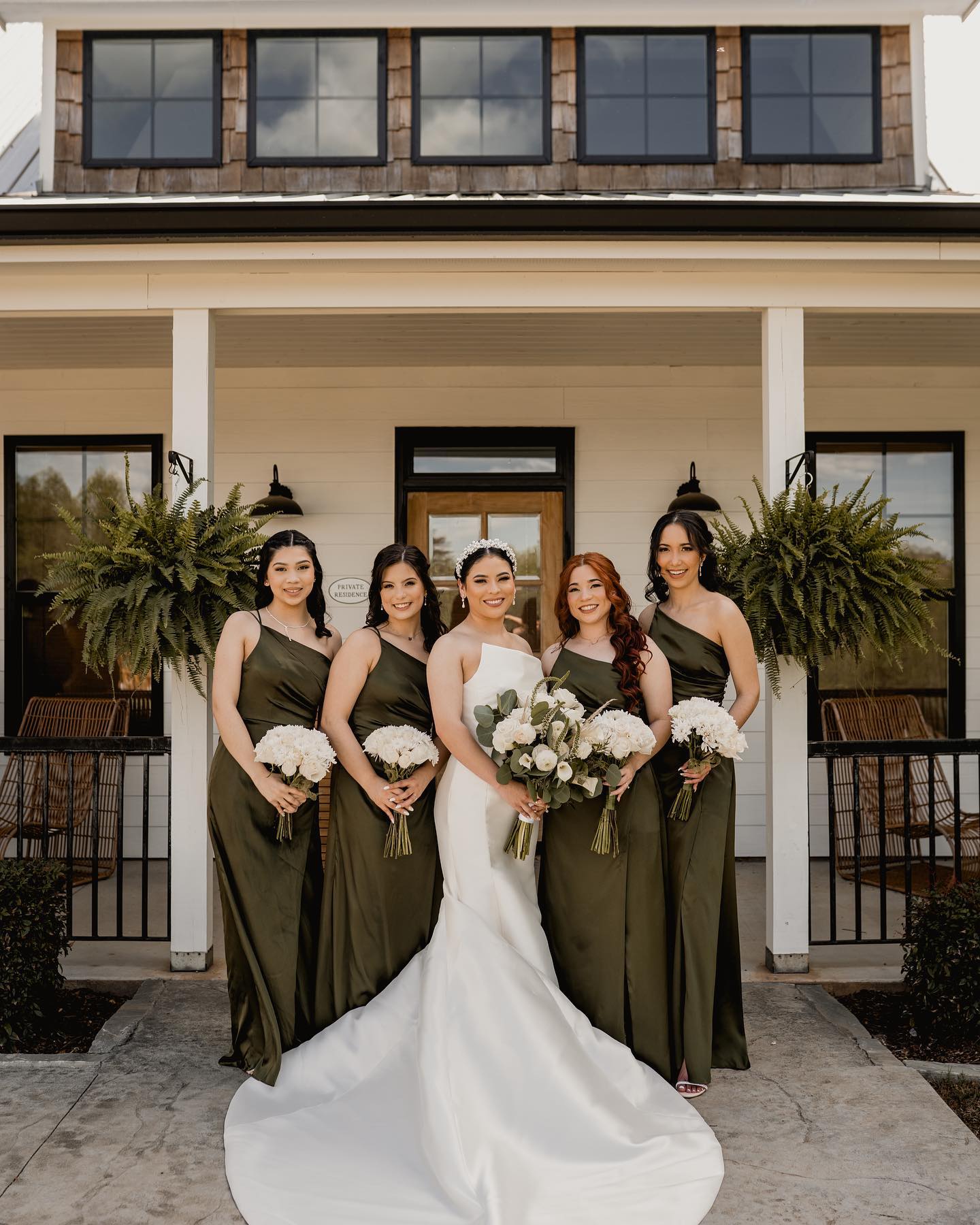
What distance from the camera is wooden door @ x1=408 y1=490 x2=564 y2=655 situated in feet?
22.7

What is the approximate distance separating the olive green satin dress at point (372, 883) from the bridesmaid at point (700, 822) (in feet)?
3.01

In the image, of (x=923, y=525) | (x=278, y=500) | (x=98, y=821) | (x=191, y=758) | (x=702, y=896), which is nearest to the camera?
(x=702, y=896)

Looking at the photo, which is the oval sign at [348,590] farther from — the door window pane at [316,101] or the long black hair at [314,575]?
the long black hair at [314,575]

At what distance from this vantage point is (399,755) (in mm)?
3342

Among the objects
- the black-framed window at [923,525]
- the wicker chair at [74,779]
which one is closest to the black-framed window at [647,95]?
the black-framed window at [923,525]

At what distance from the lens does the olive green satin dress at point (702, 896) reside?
347 centimetres

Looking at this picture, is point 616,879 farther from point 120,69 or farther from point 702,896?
point 120,69

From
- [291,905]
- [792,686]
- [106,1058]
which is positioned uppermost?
[792,686]

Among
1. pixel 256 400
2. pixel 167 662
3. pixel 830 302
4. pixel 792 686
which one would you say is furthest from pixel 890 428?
pixel 167 662

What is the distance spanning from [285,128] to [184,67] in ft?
2.57

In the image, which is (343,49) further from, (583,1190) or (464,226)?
(583,1190)

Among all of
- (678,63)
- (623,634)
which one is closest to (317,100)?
(678,63)

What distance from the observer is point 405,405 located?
22.6 ft

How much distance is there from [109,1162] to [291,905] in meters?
0.96
